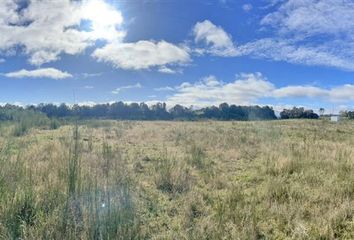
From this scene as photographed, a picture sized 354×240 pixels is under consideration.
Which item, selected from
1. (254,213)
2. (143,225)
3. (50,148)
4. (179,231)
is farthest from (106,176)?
(50,148)

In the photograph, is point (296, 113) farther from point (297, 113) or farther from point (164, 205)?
point (164, 205)

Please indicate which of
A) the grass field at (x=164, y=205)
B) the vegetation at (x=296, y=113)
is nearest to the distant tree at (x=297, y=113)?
the vegetation at (x=296, y=113)

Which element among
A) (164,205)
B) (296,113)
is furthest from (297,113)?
(164,205)

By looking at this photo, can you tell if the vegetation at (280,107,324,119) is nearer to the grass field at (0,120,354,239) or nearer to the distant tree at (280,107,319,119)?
the distant tree at (280,107,319,119)

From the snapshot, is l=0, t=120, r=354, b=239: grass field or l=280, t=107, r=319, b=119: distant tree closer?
l=0, t=120, r=354, b=239: grass field

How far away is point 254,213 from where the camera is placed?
5.19 metres

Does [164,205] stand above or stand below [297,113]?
below

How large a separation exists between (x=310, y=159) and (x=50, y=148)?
7444 mm

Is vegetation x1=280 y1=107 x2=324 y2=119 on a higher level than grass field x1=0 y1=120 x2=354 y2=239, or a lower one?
higher

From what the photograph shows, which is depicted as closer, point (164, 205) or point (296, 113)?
point (164, 205)

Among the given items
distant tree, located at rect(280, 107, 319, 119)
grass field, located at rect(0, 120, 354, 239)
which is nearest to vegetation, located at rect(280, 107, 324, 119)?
distant tree, located at rect(280, 107, 319, 119)

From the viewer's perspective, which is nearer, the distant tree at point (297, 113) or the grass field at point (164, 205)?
the grass field at point (164, 205)

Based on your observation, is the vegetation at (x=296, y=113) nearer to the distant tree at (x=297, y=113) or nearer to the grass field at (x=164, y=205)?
the distant tree at (x=297, y=113)

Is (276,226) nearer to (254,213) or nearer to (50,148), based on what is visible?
(254,213)
